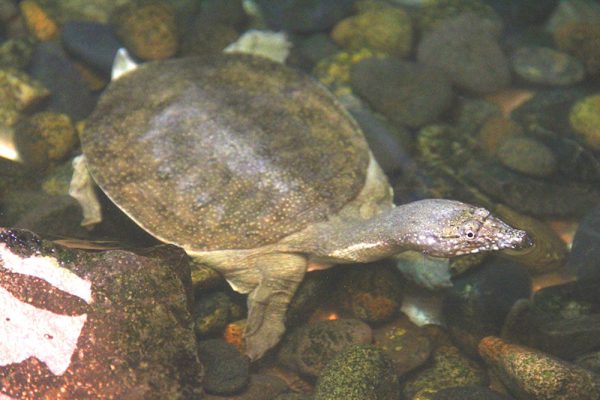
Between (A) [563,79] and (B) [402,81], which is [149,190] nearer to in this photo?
(B) [402,81]

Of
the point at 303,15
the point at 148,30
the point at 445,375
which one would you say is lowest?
the point at 445,375

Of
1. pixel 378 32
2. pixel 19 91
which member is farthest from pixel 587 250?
pixel 19 91

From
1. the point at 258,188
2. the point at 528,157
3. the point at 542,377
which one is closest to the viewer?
the point at 542,377

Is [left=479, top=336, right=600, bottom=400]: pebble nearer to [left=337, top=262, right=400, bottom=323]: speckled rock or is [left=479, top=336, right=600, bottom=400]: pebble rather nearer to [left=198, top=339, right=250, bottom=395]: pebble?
[left=337, top=262, right=400, bottom=323]: speckled rock

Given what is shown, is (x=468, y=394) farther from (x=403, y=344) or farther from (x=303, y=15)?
(x=303, y=15)

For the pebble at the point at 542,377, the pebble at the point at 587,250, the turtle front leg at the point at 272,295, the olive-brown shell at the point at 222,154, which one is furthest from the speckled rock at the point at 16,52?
the pebble at the point at 587,250

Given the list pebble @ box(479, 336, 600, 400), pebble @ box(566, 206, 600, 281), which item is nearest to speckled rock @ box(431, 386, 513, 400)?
pebble @ box(479, 336, 600, 400)

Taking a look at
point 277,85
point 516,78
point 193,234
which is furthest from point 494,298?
point 516,78
